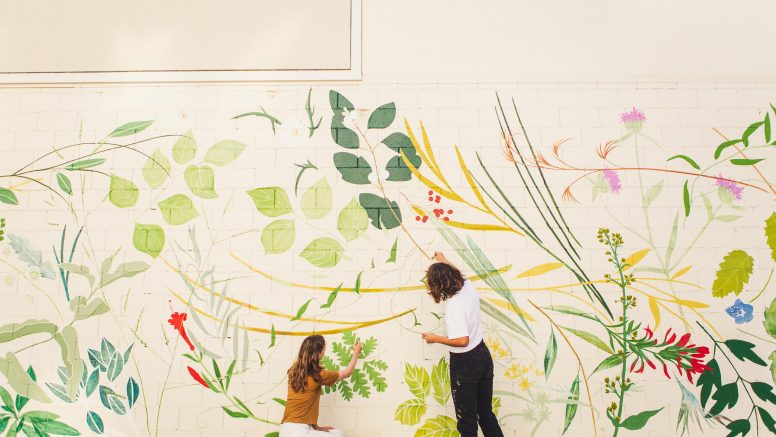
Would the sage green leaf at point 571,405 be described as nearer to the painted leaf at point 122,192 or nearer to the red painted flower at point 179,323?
the red painted flower at point 179,323

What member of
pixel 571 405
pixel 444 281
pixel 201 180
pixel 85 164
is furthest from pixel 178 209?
pixel 571 405

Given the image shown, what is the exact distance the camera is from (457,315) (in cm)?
290

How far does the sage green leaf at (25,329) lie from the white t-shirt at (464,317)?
2945 mm

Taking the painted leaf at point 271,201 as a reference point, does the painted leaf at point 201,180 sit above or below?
above

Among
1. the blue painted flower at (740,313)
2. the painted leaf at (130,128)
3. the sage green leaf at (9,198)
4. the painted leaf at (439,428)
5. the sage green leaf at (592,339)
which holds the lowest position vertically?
the painted leaf at (439,428)

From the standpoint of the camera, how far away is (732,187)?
11.8ft

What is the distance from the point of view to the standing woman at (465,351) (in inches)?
115

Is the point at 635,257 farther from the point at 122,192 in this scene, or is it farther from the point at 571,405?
the point at 122,192

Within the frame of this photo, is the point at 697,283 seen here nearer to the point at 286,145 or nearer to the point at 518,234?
the point at 518,234

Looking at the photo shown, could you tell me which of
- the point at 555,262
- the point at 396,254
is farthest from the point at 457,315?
the point at 555,262

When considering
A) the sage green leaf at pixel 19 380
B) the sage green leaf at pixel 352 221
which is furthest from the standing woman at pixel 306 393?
the sage green leaf at pixel 19 380

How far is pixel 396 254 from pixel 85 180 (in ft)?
8.21

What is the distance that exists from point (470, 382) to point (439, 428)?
1.99ft

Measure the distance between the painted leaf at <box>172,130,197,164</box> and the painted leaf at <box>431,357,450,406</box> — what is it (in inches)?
97.9
